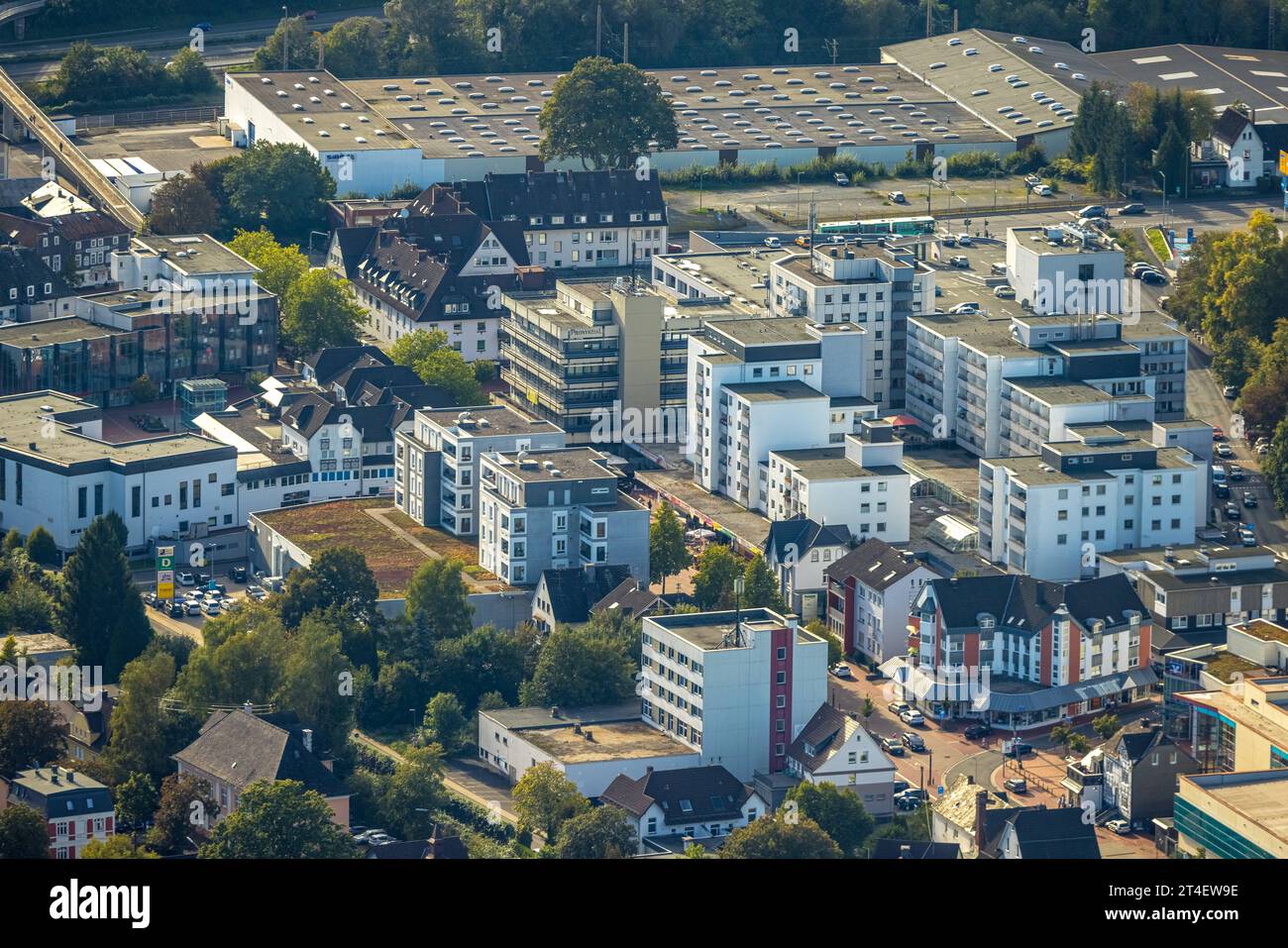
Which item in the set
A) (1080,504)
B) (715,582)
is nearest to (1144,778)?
(715,582)

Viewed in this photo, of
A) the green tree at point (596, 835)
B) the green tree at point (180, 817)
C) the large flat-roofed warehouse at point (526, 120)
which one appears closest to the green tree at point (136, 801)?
the green tree at point (180, 817)

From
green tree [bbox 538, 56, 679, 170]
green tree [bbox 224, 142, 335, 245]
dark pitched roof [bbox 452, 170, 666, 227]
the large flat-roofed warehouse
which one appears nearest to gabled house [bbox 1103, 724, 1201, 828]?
dark pitched roof [bbox 452, 170, 666, 227]
